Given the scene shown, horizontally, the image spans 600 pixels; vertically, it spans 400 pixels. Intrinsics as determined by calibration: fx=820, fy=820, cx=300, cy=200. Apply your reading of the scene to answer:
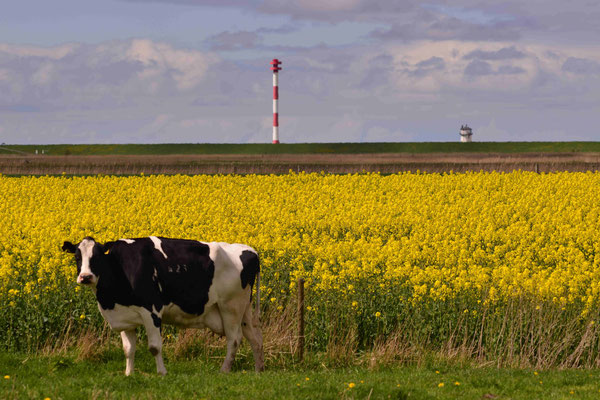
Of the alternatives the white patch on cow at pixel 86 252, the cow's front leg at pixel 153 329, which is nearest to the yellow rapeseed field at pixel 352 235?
the cow's front leg at pixel 153 329

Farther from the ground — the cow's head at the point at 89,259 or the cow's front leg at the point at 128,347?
the cow's head at the point at 89,259

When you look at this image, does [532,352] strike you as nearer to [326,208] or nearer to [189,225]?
[189,225]

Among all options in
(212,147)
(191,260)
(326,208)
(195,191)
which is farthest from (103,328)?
(212,147)

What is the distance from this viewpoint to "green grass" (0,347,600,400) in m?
12.0

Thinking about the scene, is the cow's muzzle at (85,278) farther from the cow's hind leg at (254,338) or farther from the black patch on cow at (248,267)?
the cow's hind leg at (254,338)

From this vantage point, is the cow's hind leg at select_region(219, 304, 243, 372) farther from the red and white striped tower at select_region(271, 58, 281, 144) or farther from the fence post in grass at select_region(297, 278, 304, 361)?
the red and white striped tower at select_region(271, 58, 281, 144)

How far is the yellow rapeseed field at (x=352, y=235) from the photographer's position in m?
17.1

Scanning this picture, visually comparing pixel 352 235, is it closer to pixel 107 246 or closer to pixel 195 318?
pixel 195 318

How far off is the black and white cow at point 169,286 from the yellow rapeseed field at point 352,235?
294cm

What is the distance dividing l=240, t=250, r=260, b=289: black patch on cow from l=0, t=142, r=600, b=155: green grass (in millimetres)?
111392

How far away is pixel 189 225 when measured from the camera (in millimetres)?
26844

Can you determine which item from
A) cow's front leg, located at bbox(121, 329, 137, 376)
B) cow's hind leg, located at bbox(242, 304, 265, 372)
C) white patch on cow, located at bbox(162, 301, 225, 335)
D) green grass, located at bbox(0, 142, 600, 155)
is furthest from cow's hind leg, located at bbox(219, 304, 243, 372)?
green grass, located at bbox(0, 142, 600, 155)

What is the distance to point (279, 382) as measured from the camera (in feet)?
42.0

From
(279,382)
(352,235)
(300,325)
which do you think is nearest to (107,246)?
(279,382)
